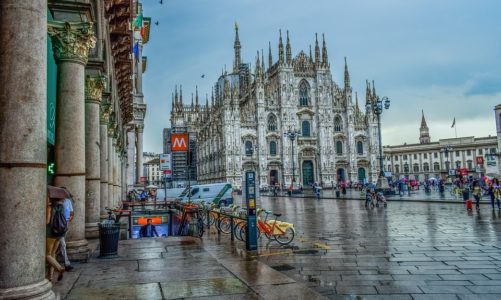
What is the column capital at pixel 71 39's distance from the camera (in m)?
7.66

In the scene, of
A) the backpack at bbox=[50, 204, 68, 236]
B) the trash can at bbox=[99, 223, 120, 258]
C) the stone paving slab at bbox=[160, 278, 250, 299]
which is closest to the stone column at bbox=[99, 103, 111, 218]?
the trash can at bbox=[99, 223, 120, 258]

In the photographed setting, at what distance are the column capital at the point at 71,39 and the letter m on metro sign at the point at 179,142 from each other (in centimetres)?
796

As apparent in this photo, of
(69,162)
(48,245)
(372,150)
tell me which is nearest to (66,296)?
(48,245)

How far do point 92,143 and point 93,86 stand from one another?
1449 millimetres

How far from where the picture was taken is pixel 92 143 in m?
10.4

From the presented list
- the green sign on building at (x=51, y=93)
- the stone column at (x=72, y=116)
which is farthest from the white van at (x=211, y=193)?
the green sign on building at (x=51, y=93)

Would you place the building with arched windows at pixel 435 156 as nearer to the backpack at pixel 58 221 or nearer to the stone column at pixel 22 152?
the backpack at pixel 58 221

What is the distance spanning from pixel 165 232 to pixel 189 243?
10237 millimetres

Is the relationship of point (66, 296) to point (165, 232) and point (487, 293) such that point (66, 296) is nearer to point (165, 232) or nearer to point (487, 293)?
point (487, 293)

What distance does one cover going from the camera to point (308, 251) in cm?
1000

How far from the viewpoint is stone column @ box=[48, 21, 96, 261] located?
7805mm

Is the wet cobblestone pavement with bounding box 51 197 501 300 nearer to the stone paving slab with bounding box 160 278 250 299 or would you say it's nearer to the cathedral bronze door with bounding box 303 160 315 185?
the stone paving slab with bounding box 160 278 250 299

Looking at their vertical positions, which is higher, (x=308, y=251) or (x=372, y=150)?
(x=372, y=150)

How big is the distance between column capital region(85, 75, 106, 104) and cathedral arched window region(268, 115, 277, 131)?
5799 cm
